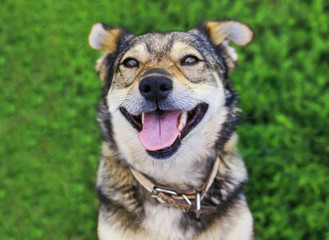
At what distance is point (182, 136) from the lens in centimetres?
261

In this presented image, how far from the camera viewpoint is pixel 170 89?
250 cm

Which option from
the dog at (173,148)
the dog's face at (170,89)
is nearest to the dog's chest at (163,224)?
the dog at (173,148)

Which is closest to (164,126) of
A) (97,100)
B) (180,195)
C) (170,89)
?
(170,89)

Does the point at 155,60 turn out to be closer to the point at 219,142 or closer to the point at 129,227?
the point at 219,142

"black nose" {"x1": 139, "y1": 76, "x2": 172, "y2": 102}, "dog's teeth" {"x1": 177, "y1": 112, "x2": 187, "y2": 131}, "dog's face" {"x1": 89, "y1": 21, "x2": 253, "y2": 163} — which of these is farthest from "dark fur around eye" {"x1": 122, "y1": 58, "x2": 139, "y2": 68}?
"dog's teeth" {"x1": 177, "y1": 112, "x2": 187, "y2": 131}

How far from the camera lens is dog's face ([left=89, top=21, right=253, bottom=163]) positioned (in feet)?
8.36

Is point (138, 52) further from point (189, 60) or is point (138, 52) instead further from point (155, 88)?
point (155, 88)

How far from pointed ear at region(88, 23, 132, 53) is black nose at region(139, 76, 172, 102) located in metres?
0.86

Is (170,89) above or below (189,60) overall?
below

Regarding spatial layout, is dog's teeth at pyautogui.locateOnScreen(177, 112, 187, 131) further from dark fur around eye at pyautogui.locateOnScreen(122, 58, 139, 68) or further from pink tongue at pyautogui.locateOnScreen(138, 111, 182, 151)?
dark fur around eye at pyautogui.locateOnScreen(122, 58, 139, 68)

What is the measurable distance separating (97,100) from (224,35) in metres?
2.20

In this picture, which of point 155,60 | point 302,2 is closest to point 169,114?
point 155,60

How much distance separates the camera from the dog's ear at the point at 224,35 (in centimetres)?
303

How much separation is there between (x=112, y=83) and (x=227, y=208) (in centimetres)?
137
